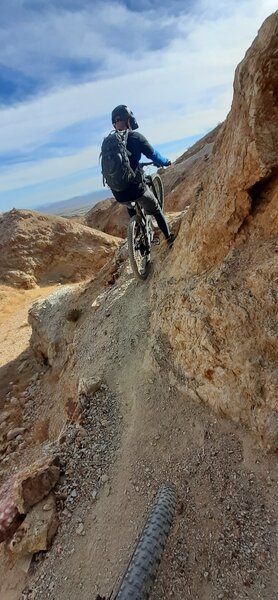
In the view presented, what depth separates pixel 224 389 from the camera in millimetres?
4855

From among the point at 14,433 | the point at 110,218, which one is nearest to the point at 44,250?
the point at 110,218

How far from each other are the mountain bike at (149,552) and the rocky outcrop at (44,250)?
1597 centimetres

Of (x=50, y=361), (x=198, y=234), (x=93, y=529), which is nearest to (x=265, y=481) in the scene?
(x=93, y=529)

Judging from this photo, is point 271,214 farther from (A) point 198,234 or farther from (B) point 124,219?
(B) point 124,219

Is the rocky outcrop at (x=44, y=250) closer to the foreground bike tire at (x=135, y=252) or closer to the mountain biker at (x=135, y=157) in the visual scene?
the foreground bike tire at (x=135, y=252)

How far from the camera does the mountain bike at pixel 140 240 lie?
25.0 ft

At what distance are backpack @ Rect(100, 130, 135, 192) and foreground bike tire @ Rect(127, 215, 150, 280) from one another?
110 cm

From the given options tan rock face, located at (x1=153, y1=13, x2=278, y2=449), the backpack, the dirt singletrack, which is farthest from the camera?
the backpack

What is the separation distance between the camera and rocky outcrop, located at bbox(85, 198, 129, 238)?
27913mm

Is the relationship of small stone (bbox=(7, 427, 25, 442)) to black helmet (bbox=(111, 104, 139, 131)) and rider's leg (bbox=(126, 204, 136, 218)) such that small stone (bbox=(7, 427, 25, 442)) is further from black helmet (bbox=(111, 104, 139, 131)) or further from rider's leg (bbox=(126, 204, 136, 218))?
black helmet (bbox=(111, 104, 139, 131))

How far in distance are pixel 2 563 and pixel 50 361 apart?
5648 mm

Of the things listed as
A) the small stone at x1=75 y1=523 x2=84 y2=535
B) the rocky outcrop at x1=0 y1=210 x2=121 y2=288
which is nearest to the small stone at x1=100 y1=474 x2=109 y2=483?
the small stone at x1=75 y1=523 x2=84 y2=535

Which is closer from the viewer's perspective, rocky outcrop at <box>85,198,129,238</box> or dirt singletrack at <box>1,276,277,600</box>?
dirt singletrack at <box>1,276,277,600</box>

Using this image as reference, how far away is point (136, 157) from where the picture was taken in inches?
276
